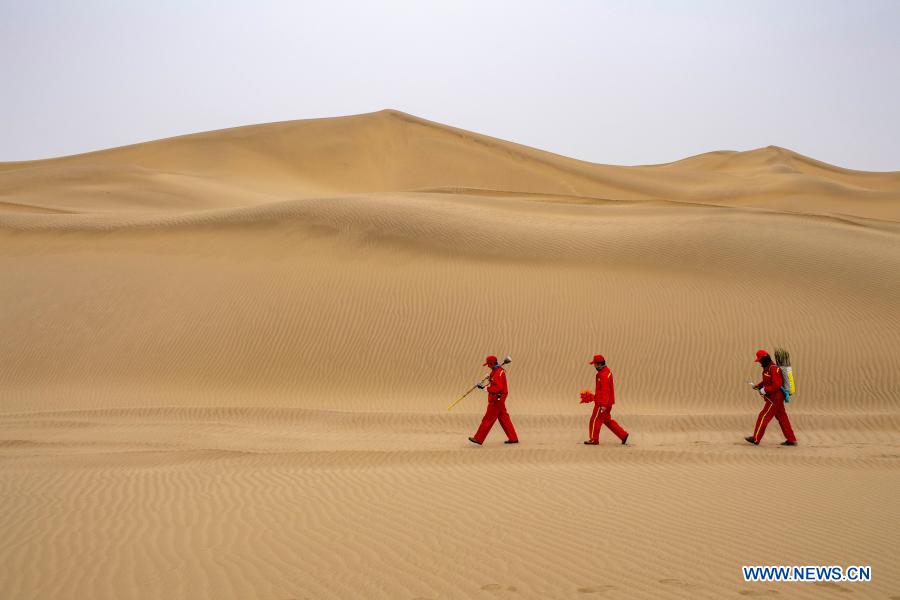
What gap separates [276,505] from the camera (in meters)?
8.45

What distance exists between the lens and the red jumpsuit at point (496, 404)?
12.0m

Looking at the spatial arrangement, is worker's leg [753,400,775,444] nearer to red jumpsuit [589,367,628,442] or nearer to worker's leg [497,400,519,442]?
red jumpsuit [589,367,628,442]

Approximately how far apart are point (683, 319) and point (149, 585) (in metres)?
14.6

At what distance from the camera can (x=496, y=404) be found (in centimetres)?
1211

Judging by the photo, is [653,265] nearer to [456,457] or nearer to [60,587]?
[456,457]

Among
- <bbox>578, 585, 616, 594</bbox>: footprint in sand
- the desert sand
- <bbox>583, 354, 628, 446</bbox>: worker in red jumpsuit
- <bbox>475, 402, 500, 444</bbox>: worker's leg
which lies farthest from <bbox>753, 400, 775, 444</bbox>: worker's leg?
<bbox>578, 585, 616, 594</bbox>: footprint in sand

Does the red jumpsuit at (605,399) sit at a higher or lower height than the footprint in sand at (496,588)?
higher

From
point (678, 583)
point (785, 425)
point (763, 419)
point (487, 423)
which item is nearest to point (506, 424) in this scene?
point (487, 423)

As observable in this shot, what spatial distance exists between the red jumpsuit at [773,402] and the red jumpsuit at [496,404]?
3499 millimetres

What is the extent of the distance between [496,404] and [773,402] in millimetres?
3876

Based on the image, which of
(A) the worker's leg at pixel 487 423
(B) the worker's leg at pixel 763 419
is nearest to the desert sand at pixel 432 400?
(A) the worker's leg at pixel 487 423

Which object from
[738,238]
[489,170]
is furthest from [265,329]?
[489,170]

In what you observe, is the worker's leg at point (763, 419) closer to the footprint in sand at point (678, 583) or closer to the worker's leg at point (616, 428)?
the worker's leg at point (616, 428)

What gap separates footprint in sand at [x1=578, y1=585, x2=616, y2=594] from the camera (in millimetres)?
5727
